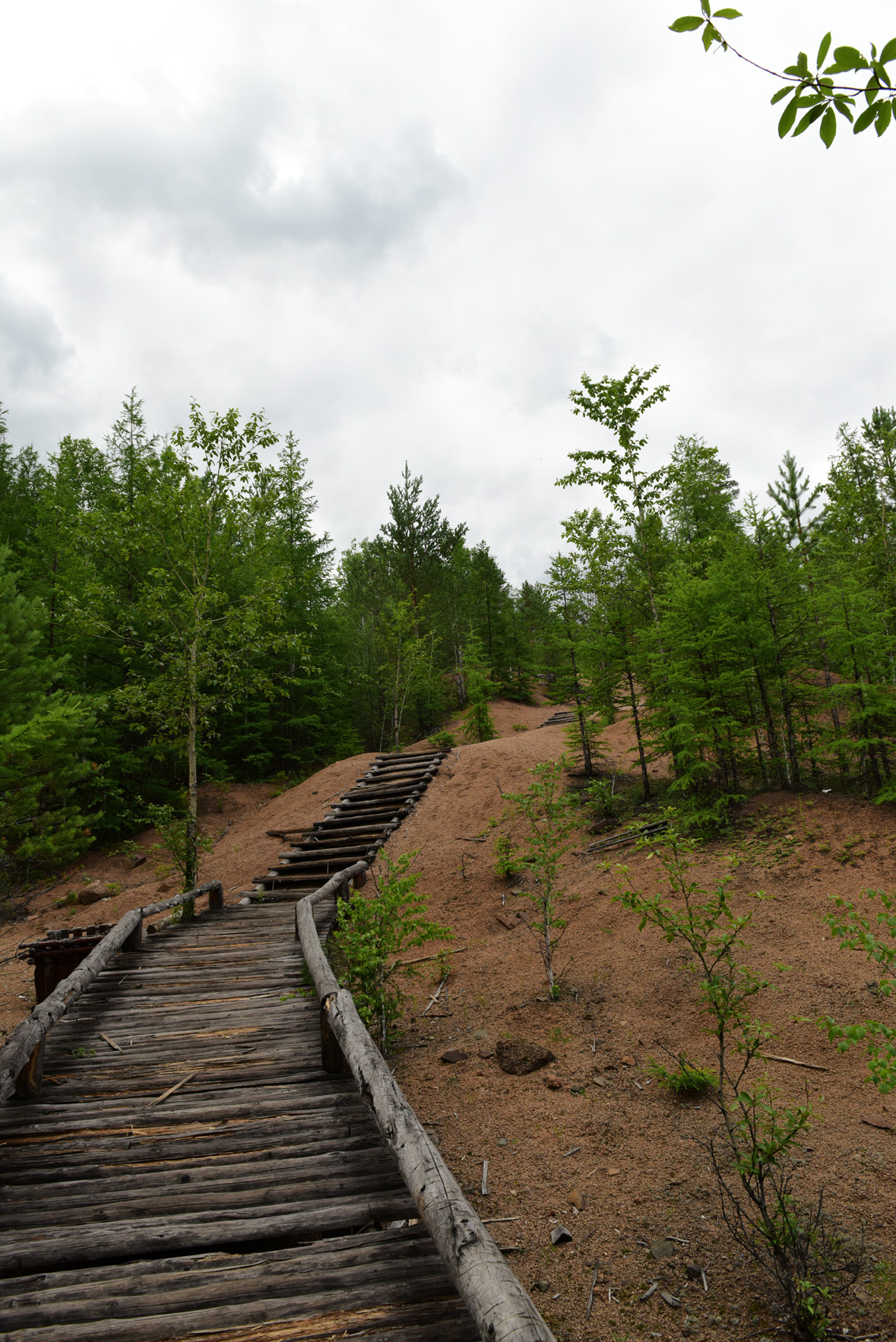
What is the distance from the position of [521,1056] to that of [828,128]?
6.37 meters

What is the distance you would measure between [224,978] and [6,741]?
6181mm

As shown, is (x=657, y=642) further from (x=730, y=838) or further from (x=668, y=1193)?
(x=668, y=1193)

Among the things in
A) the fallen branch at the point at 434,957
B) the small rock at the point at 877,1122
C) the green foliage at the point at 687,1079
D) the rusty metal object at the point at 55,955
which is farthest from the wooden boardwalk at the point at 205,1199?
the small rock at the point at 877,1122

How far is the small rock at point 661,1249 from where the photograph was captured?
3324mm

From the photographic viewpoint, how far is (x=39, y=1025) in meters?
4.23

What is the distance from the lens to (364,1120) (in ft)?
11.7

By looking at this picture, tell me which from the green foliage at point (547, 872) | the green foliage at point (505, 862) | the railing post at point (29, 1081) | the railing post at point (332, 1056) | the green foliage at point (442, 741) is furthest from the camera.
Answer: the green foliage at point (442, 741)

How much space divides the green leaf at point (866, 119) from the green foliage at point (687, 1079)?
538 cm

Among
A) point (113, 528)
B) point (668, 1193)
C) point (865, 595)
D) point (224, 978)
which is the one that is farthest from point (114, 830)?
point (865, 595)

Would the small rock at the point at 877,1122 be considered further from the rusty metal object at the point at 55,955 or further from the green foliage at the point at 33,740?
the green foliage at the point at 33,740

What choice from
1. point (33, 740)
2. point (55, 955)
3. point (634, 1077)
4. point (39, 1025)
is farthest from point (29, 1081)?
point (33, 740)

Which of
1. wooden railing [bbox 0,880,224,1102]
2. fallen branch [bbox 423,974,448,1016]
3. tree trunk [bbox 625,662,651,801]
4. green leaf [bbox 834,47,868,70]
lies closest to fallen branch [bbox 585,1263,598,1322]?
wooden railing [bbox 0,880,224,1102]

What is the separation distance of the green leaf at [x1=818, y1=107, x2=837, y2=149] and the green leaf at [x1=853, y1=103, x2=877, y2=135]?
60mm

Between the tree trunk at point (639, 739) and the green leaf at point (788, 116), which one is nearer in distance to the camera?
the green leaf at point (788, 116)
